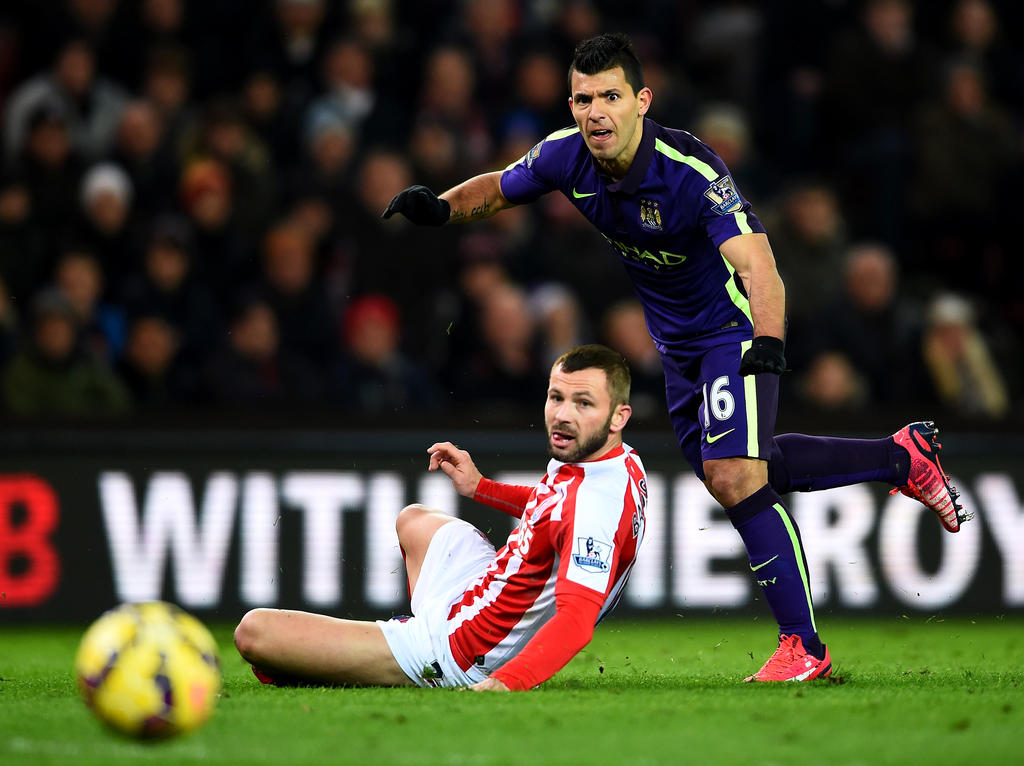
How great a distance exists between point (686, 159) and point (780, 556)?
1.59 m

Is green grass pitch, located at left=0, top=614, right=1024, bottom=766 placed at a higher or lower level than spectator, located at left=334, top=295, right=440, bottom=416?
lower

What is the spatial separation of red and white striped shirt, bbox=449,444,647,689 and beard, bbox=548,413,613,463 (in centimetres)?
3

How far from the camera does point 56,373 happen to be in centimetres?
942

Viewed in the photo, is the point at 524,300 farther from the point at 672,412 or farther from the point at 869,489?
the point at 672,412

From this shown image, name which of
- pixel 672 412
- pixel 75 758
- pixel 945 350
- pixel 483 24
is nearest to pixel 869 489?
pixel 945 350

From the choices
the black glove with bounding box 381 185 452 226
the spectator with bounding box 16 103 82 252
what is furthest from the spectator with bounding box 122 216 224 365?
the black glove with bounding box 381 185 452 226

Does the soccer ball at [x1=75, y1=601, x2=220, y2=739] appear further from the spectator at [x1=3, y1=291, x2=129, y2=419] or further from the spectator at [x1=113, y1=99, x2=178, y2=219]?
the spectator at [x1=113, y1=99, x2=178, y2=219]

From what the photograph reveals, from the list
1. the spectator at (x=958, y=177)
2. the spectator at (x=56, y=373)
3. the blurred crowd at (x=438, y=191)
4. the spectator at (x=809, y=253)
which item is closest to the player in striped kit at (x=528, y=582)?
the blurred crowd at (x=438, y=191)

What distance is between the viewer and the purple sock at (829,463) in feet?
20.1

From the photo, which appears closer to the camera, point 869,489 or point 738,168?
point 869,489

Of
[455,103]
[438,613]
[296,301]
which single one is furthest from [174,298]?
[438,613]

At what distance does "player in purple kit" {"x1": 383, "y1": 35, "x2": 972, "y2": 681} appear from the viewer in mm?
5809

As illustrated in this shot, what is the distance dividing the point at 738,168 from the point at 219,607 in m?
5.45

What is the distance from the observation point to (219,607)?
9.09 metres
